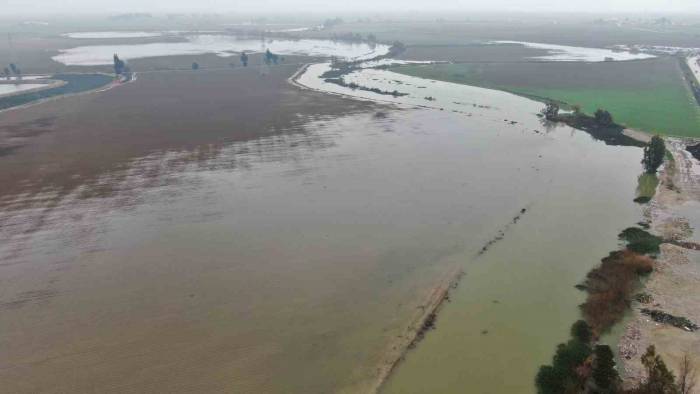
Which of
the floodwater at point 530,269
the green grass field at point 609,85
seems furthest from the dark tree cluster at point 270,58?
the floodwater at point 530,269

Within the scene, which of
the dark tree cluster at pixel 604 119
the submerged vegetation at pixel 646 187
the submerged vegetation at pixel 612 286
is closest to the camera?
the submerged vegetation at pixel 612 286

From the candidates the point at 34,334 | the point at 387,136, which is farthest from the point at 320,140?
the point at 34,334

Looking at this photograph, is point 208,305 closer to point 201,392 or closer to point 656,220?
point 201,392

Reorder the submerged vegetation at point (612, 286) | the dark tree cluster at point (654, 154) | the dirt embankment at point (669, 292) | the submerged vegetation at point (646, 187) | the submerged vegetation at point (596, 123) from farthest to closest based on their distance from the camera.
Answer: the submerged vegetation at point (596, 123), the dark tree cluster at point (654, 154), the submerged vegetation at point (646, 187), the submerged vegetation at point (612, 286), the dirt embankment at point (669, 292)

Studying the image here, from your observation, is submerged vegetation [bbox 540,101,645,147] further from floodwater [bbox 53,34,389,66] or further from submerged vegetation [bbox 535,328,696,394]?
floodwater [bbox 53,34,389,66]

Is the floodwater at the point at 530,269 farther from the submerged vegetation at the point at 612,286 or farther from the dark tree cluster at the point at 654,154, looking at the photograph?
the dark tree cluster at the point at 654,154

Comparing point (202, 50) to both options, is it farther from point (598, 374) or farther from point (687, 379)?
point (687, 379)
